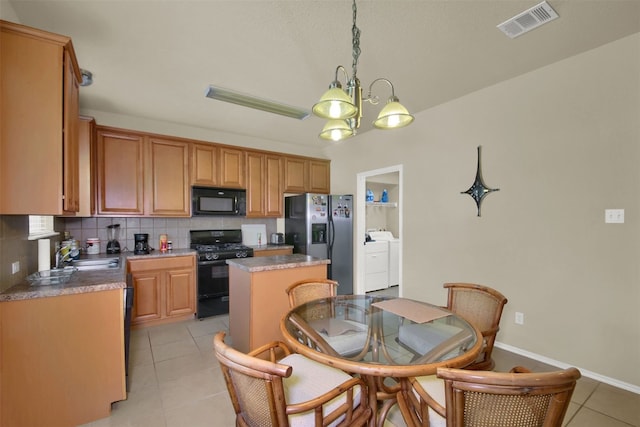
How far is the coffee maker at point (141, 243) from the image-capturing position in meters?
3.61

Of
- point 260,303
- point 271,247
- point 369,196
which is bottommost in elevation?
point 260,303

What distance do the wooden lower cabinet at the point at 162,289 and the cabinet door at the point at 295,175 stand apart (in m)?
1.87

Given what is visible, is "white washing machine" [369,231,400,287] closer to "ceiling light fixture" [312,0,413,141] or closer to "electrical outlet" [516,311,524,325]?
"electrical outlet" [516,311,524,325]

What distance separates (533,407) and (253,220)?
418 centimetres

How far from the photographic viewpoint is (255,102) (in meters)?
3.21

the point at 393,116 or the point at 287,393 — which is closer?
the point at 287,393

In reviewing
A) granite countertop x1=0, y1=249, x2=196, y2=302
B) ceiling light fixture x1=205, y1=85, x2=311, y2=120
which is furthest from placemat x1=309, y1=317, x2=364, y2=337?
ceiling light fixture x1=205, y1=85, x2=311, y2=120

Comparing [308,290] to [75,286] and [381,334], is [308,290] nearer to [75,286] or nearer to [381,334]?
[381,334]

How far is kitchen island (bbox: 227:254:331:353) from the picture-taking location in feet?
7.72

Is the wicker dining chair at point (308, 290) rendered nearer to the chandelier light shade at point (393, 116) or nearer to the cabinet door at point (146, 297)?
the chandelier light shade at point (393, 116)

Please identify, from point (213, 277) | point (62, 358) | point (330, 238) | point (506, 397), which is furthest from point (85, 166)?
point (506, 397)

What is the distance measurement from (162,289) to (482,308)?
339cm

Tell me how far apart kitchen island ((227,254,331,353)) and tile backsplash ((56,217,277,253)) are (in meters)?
1.81

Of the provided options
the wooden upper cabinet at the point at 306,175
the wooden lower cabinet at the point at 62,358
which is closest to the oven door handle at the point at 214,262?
the wooden upper cabinet at the point at 306,175
